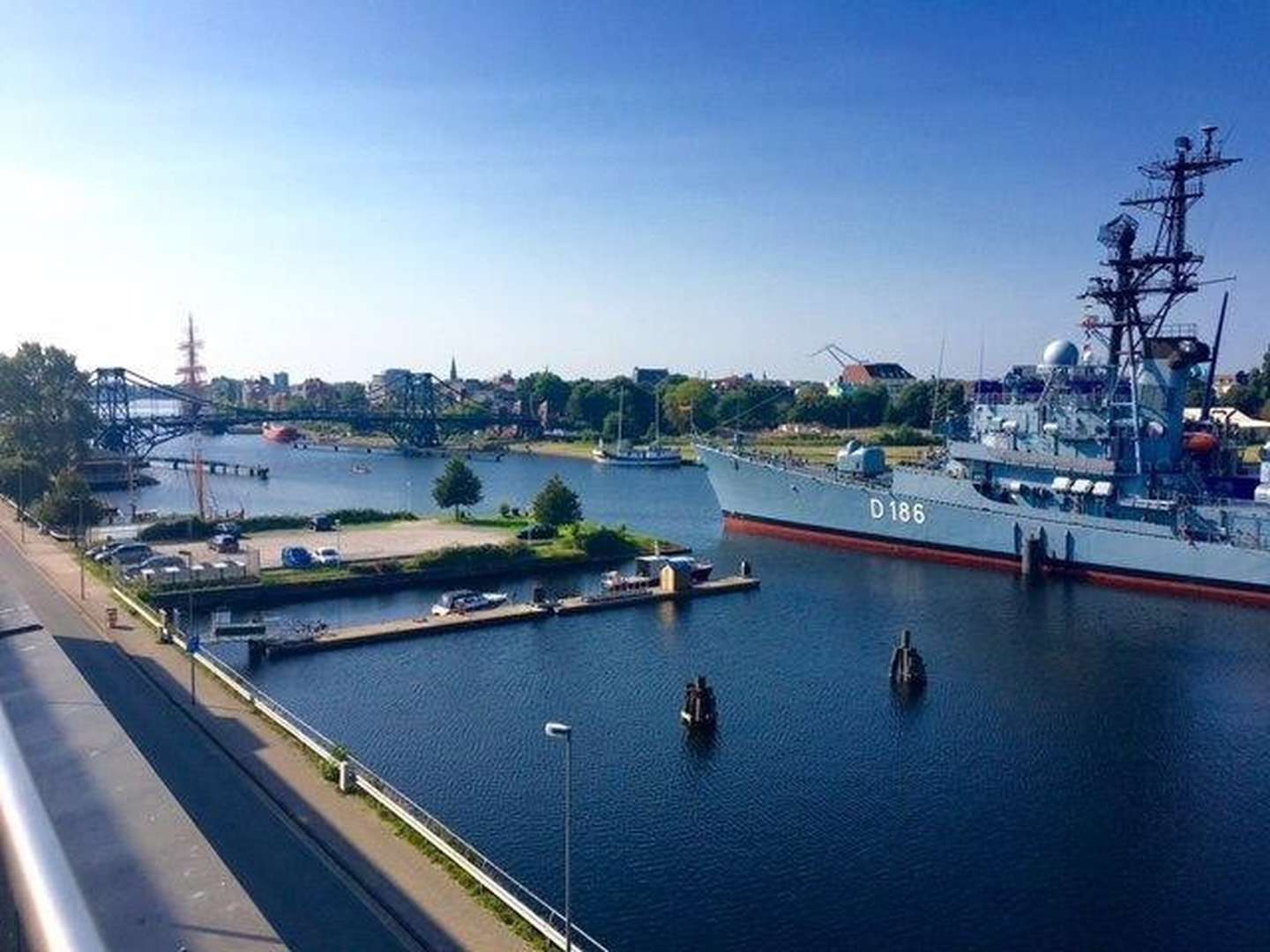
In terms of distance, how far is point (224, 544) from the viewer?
51.9 m

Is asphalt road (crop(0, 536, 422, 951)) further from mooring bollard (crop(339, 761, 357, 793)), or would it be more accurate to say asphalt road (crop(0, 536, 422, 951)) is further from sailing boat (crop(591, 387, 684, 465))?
sailing boat (crop(591, 387, 684, 465))

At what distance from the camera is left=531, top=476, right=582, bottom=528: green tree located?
→ 58.8m

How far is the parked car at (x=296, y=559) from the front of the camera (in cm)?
4825

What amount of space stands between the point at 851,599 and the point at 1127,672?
1331 cm

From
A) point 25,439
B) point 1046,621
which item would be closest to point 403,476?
point 25,439

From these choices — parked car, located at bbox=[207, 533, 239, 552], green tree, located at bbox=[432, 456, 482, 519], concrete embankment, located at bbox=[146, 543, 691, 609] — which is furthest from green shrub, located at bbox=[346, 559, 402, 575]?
green tree, located at bbox=[432, 456, 482, 519]

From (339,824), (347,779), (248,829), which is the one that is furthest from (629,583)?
(248,829)

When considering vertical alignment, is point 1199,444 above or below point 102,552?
above

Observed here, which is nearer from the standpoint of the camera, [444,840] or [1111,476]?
[444,840]

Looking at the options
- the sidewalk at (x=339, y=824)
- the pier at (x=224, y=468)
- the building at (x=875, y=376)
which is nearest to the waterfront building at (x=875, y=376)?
the building at (x=875, y=376)

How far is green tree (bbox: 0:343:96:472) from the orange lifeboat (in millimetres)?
75603

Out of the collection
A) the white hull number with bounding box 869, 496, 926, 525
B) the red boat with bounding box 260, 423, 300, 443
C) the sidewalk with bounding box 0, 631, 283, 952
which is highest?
the red boat with bounding box 260, 423, 300, 443

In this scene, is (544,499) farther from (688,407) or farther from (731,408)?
(731,408)

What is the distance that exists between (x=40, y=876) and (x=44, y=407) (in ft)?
286
